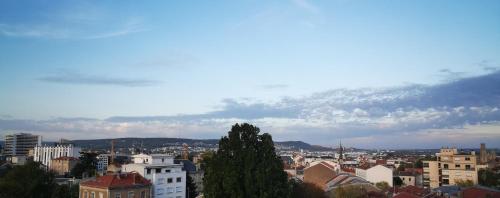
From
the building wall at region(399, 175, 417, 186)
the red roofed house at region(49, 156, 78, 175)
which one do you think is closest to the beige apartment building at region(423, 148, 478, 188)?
the building wall at region(399, 175, 417, 186)

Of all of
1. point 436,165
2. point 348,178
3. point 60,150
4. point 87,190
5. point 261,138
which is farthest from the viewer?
point 60,150

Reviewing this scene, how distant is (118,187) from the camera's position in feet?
160

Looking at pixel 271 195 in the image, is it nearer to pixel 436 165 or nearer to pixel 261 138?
pixel 261 138

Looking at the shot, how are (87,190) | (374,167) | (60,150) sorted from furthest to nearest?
(60,150)
(374,167)
(87,190)

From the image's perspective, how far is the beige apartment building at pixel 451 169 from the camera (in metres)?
84.0

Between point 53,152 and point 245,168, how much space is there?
16938 centimetres

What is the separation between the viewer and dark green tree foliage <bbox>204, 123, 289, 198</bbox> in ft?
119

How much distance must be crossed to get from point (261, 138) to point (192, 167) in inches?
1630

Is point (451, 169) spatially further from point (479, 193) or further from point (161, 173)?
point (161, 173)

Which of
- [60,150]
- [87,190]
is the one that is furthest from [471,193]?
[60,150]

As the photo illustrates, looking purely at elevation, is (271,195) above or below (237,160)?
below

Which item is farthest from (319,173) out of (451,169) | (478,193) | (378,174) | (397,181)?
(451,169)

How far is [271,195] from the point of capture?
36.2 meters

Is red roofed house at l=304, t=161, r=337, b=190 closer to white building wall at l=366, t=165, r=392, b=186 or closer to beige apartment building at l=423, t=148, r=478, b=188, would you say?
white building wall at l=366, t=165, r=392, b=186
